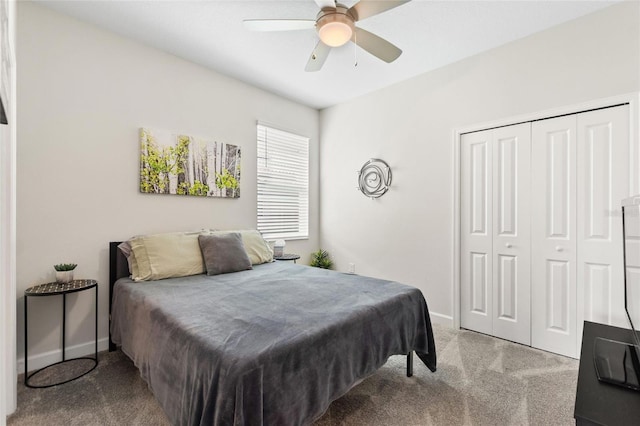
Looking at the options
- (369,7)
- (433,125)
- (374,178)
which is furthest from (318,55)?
(374,178)

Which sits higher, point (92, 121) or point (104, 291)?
point (92, 121)

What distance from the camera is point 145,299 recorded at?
2.00 meters

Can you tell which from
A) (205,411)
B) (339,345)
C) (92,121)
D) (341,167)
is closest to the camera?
(205,411)

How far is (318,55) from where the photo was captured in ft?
7.84

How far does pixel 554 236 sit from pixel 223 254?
→ 3.02 m

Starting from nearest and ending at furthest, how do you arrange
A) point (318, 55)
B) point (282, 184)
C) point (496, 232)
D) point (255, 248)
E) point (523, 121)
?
point (318, 55) < point (523, 121) < point (496, 232) < point (255, 248) < point (282, 184)

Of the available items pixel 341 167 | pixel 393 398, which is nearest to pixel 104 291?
pixel 393 398

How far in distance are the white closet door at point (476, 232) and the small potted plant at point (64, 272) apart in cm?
361

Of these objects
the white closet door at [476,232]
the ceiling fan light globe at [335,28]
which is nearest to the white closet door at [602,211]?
the white closet door at [476,232]

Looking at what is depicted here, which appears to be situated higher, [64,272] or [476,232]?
[476,232]

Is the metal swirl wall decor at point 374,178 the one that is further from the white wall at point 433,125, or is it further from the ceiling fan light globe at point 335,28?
the ceiling fan light globe at point 335,28

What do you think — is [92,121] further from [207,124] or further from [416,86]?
[416,86]

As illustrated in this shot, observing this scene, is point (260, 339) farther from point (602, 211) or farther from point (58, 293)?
point (602, 211)

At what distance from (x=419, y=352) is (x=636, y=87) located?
8.56ft
